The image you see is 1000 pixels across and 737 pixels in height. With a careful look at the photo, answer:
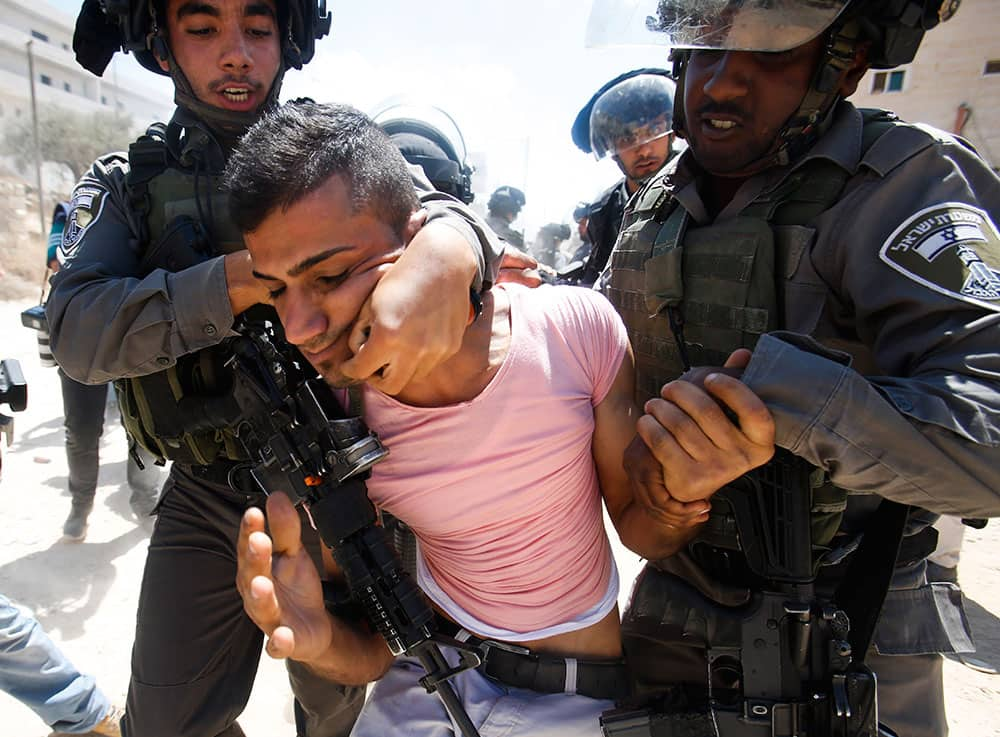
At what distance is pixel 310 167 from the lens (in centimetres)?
122

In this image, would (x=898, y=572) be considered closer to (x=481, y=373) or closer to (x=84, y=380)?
(x=481, y=373)

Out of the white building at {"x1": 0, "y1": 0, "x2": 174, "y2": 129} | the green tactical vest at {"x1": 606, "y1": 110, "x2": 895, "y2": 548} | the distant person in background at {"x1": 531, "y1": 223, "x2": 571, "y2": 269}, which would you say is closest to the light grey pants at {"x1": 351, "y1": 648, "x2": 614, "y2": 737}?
→ the green tactical vest at {"x1": 606, "y1": 110, "x2": 895, "y2": 548}

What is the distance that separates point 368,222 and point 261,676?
2.69 metres

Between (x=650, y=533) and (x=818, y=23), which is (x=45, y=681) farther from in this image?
(x=818, y=23)

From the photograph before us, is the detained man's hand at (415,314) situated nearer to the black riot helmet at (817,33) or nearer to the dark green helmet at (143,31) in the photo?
the black riot helmet at (817,33)

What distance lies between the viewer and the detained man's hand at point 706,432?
38.2 inches

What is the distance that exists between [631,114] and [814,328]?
263 centimetres


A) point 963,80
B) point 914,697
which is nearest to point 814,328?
point 914,697

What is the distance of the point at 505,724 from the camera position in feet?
3.94

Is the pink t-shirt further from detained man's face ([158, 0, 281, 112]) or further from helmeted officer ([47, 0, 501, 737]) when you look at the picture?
detained man's face ([158, 0, 281, 112])

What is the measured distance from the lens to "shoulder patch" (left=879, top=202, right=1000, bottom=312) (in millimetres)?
1018

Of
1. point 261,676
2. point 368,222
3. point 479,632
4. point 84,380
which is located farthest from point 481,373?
point 261,676

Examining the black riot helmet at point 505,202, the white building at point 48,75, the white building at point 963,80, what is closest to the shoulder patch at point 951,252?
the black riot helmet at point 505,202

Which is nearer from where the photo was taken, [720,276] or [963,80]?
[720,276]
